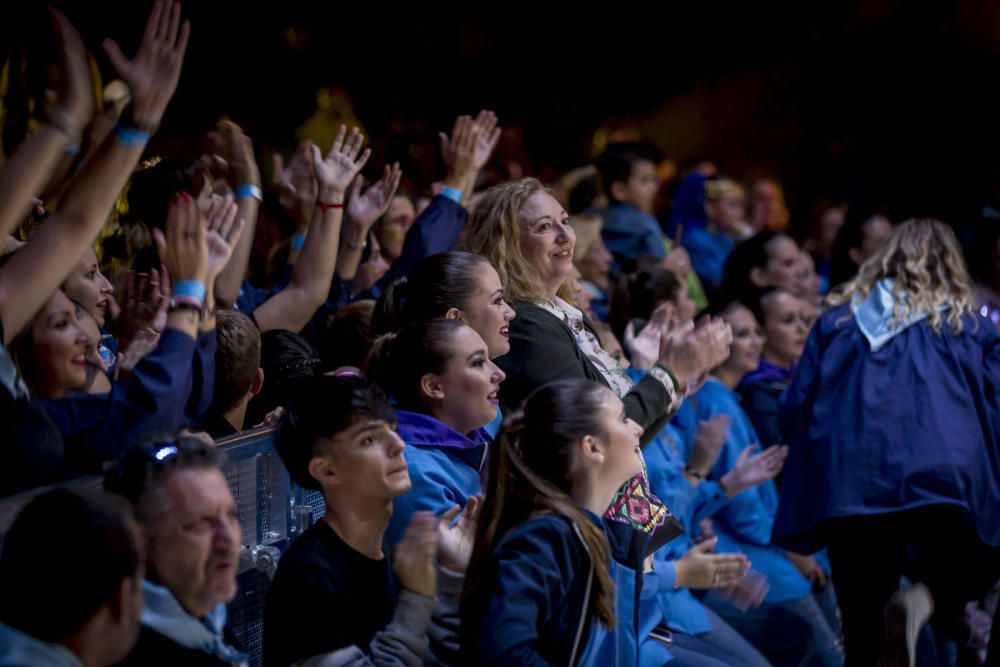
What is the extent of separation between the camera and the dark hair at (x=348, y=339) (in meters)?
3.70

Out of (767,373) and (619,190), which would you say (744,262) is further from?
(767,373)

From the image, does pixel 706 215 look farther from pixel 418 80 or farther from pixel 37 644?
pixel 37 644

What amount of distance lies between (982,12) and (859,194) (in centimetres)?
196

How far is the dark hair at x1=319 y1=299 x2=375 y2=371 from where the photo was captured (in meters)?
3.70

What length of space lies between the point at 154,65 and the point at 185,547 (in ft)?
3.06

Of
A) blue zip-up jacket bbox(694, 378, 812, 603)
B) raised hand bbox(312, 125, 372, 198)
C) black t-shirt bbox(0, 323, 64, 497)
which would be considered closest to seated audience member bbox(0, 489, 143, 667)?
black t-shirt bbox(0, 323, 64, 497)

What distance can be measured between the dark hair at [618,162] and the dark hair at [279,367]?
3.30m

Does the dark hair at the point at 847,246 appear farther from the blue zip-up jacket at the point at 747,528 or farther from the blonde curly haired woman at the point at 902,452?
the blue zip-up jacket at the point at 747,528

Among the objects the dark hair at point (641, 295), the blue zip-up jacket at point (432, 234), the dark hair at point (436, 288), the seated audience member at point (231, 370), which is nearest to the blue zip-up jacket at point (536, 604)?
the dark hair at point (436, 288)

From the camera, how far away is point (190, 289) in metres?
2.37

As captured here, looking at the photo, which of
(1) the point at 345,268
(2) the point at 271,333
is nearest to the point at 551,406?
(2) the point at 271,333

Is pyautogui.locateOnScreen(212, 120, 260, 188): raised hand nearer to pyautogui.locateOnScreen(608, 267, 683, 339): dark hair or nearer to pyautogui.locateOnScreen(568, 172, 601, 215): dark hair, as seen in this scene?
pyautogui.locateOnScreen(608, 267, 683, 339): dark hair

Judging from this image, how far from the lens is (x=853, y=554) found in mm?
4445

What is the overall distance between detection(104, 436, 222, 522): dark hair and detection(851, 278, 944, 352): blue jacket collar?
2.98 m
